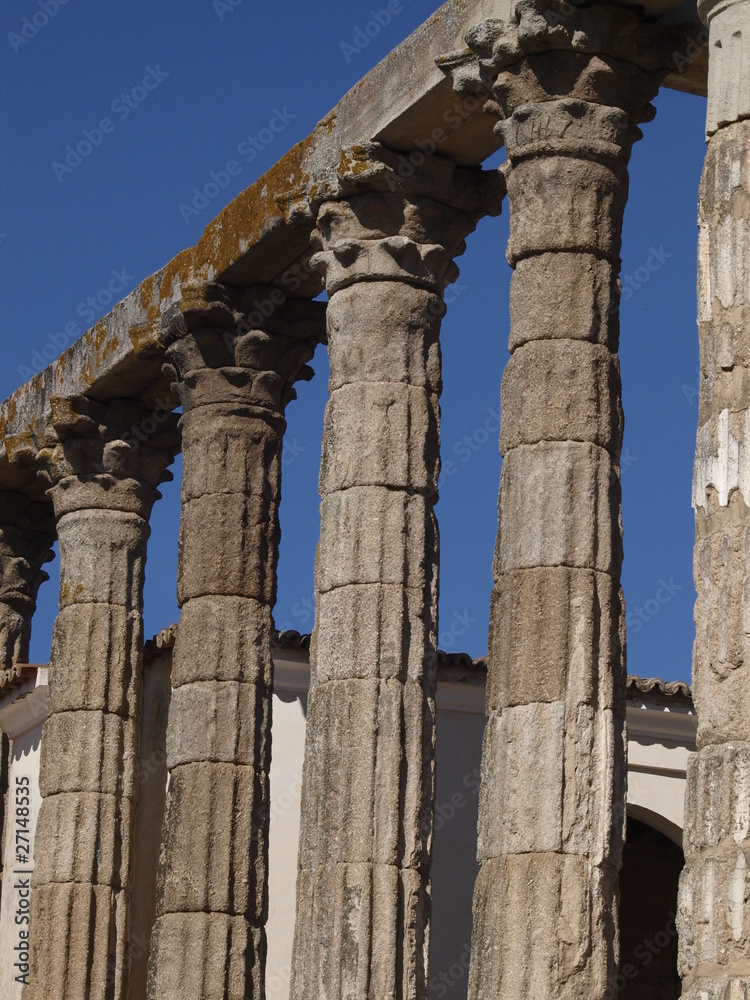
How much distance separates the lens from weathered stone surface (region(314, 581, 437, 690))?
1316cm

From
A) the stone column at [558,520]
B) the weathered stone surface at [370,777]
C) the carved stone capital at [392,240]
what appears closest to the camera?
the stone column at [558,520]

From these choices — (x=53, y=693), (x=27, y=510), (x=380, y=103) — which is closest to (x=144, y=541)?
(x=53, y=693)

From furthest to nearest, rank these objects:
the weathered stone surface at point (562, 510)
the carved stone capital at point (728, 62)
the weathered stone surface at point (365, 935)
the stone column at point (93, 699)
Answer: the stone column at point (93, 699) < the weathered stone surface at point (365, 935) < the weathered stone surface at point (562, 510) < the carved stone capital at point (728, 62)

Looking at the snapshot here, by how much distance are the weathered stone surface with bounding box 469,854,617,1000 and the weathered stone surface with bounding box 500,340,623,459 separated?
241 cm

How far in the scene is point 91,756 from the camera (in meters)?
17.5

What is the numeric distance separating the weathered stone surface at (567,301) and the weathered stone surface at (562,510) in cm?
67

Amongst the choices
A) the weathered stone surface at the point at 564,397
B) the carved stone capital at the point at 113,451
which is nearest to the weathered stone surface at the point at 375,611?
the weathered stone surface at the point at 564,397

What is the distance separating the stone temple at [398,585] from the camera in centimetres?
1005

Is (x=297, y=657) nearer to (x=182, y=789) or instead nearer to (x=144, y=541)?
(x=144, y=541)

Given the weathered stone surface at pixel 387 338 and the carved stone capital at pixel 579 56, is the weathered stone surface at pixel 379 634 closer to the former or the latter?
the weathered stone surface at pixel 387 338

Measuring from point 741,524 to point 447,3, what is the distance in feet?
18.3

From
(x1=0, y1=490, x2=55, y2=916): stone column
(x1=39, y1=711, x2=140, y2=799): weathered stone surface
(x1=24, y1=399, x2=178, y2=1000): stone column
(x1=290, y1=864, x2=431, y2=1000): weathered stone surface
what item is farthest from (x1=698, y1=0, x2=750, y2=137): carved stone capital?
(x1=0, y1=490, x2=55, y2=916): stone column

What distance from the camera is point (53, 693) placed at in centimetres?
1795

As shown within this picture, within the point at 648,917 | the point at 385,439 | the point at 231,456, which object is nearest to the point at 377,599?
the point at 385,439
